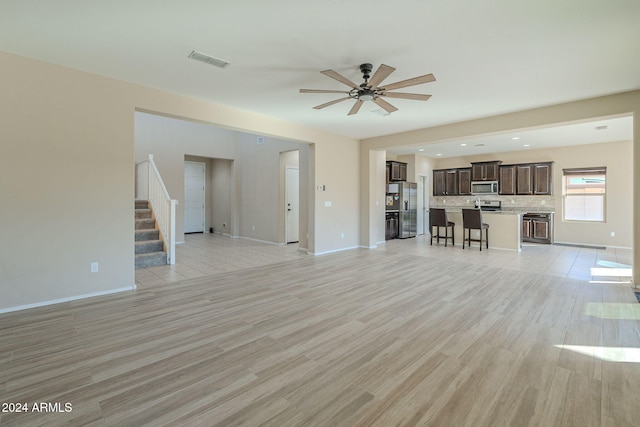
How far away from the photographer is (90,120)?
3.60m

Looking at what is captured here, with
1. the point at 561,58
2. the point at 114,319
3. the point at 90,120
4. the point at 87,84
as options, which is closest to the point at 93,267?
the point at 114,319

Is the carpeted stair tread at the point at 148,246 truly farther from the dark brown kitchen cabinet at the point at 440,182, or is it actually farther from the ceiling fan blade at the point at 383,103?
the dark brown kitchen cabinet at the point at 440,182

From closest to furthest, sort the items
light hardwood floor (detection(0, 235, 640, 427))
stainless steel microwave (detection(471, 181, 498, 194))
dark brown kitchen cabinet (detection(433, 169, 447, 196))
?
1. light hardwood floor (detection(0, 235, 640, 427))
2. stainless steel microwave (detection(471, 181, 498, 194))
3. dark brown kitchen cabinet (detection(433, 169, 447, 196))

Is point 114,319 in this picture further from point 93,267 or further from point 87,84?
point 87,84

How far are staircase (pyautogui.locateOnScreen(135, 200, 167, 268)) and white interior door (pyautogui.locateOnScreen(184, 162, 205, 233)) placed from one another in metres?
3.67

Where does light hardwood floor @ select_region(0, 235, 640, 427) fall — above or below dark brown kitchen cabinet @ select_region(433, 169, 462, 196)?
below

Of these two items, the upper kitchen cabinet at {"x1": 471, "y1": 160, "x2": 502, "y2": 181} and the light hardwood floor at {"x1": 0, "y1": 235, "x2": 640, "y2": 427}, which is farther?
the upper kitchen cabinet at {"x1": 471, "y1": 160, "x2": 502, "y2": 181}

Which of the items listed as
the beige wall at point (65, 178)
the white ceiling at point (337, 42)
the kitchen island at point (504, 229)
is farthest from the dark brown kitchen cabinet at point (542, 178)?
the beige wall at point (65, 178)

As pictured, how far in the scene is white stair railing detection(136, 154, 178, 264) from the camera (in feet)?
17.6

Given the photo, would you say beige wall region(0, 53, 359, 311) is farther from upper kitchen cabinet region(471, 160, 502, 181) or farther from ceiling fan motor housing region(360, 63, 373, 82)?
upper kitchen cabinet region(471, 160, 502, 181)

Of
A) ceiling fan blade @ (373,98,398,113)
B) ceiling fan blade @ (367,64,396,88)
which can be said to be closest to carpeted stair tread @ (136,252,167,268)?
ceiling fan blade @ (373,98,398,113)

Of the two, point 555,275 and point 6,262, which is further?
point 555,275

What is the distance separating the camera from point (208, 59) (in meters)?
3.25

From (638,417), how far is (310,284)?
10.5 feet
